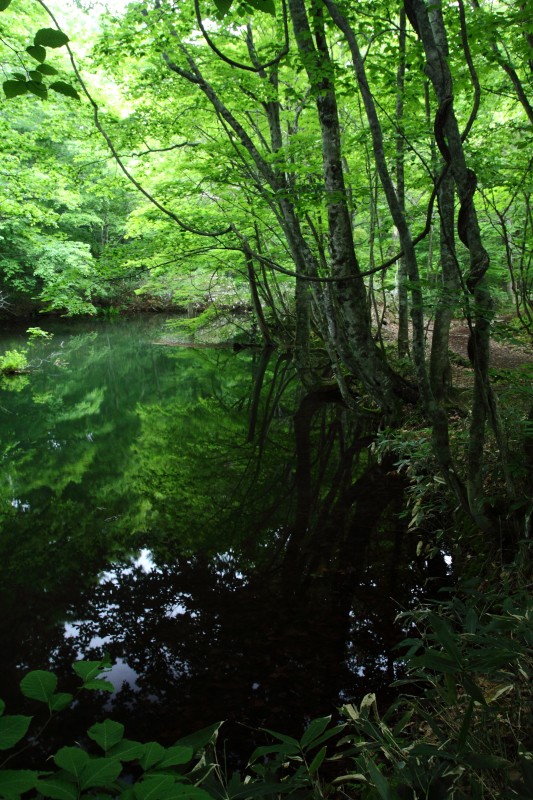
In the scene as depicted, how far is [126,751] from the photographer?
47.3 inches

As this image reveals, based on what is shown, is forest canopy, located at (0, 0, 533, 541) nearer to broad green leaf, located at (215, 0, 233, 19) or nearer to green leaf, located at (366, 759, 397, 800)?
broad green leaf, located at (215, 0, 233, 19)

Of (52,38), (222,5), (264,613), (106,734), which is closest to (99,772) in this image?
(106,734)

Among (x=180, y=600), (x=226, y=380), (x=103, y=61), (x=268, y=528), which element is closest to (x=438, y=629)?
(x=180, y=600)

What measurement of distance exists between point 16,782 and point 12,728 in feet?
0.40

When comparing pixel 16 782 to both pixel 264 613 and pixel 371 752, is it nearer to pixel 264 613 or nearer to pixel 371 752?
pixel 371 752

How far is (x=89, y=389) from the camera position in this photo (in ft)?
42.3

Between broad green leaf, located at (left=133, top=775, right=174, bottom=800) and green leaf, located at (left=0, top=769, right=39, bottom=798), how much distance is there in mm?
Result: 221

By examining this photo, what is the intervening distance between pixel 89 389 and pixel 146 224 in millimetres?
4758

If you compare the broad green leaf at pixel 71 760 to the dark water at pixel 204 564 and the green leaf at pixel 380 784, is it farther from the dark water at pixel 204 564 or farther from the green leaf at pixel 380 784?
the dark water at pixel 204 564

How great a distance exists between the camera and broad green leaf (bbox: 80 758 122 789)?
106 centimetres

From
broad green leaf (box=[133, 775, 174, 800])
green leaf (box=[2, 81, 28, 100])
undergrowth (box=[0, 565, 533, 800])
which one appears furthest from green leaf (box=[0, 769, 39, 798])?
green leaf (box=[2, 81, 28, 100])

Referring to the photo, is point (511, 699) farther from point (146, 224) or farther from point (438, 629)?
point (146, 224)

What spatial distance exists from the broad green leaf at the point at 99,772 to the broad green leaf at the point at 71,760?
1 cm

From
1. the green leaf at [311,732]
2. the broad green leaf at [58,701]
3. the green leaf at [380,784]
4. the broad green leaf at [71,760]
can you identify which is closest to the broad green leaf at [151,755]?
the broad green leaf at [71,760]
